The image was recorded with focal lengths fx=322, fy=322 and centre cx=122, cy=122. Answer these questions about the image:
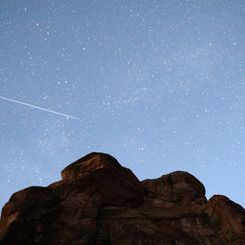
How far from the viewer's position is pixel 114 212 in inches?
901

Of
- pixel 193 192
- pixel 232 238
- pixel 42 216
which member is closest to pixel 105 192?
pixel 42 216

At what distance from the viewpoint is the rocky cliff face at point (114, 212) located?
1970 centimetres

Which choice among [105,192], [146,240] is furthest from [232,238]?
[105,192]

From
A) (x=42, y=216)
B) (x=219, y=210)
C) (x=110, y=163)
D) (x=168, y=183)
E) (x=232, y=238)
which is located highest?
(x=110, y=163)

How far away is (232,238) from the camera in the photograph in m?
20.0

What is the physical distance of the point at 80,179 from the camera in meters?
23.6

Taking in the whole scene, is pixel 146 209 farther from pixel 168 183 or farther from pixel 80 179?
pixel 80 179

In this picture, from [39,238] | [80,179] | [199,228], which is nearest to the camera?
[39,238]

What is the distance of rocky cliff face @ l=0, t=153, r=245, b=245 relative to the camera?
19703 mm

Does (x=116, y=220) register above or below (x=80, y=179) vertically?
below

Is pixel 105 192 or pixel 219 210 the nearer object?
pixel 219 210

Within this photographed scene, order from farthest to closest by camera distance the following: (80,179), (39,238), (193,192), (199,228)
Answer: (193,192), (80,179), (199,228), (39,238)

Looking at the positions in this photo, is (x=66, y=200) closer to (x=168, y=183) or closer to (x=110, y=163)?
(x=110, y=163)

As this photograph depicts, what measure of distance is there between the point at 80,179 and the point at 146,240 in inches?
263
